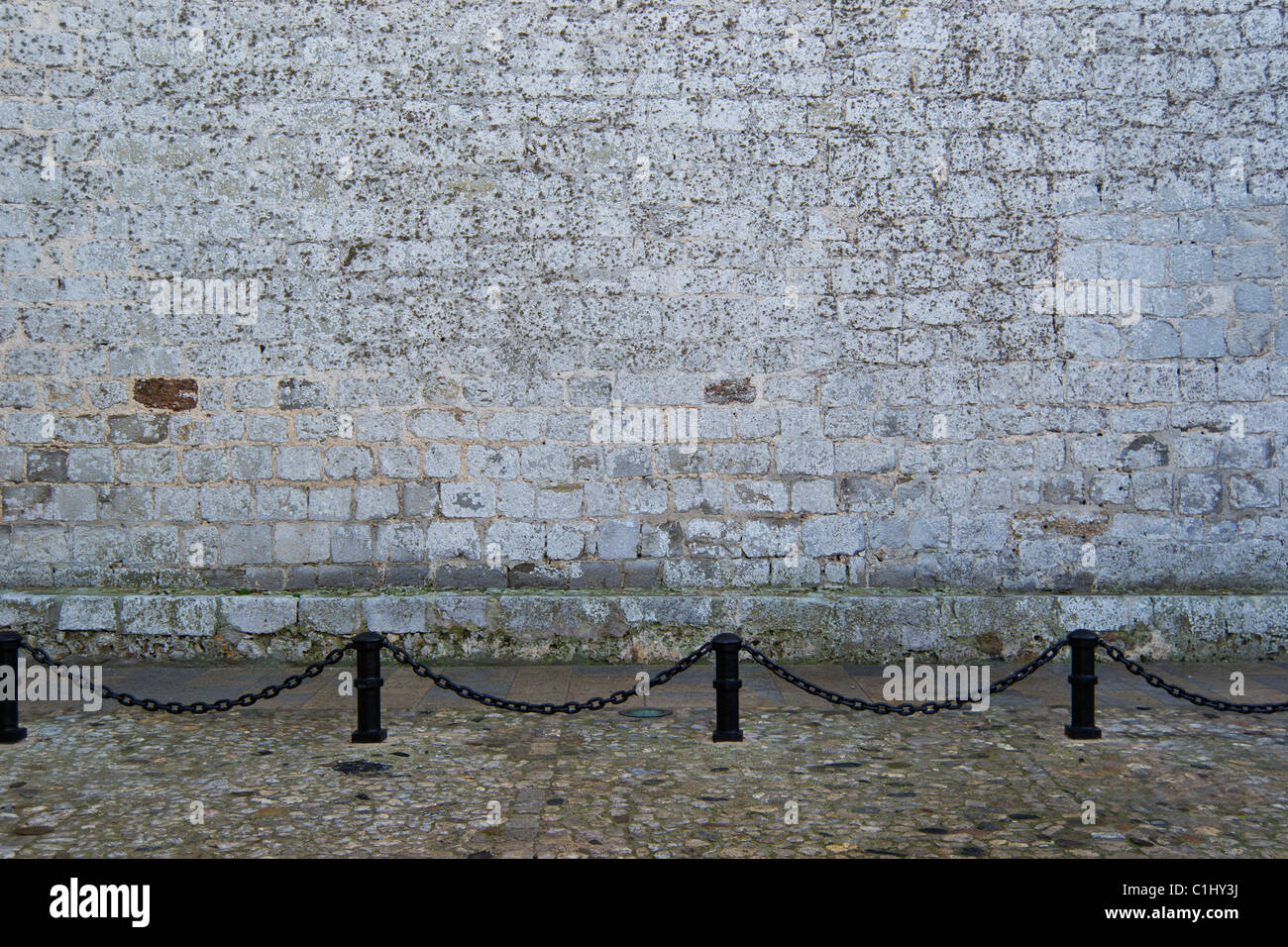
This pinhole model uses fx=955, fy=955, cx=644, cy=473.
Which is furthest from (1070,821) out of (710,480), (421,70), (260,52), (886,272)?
(260,52)

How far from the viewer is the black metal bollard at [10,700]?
4504 millimetres

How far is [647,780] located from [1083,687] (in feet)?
7.32

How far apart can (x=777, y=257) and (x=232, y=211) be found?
3690 mm

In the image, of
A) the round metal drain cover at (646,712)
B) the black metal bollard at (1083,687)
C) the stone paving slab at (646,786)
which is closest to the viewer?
the stone paving slab at (646,786)

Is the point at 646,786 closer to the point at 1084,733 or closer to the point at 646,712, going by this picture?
the point at 646,712

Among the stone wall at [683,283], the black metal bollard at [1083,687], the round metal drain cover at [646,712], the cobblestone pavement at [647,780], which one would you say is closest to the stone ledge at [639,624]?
the stone wall at [683,283]

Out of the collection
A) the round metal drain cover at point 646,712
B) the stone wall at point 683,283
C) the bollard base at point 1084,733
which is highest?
the stone wall at point 683,283

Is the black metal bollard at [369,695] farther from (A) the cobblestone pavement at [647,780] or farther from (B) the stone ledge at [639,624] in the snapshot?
(B) the stone ledge at [639,624]

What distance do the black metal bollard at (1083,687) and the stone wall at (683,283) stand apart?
5.77 ft

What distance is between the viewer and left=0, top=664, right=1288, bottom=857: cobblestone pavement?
340cm

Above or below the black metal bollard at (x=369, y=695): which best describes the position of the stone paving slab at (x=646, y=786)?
below

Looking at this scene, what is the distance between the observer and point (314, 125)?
6453 mm

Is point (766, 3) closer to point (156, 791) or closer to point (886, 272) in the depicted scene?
point (886, 272)

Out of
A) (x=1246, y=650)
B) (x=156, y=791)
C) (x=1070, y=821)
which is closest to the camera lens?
(x=1070, y=821)
